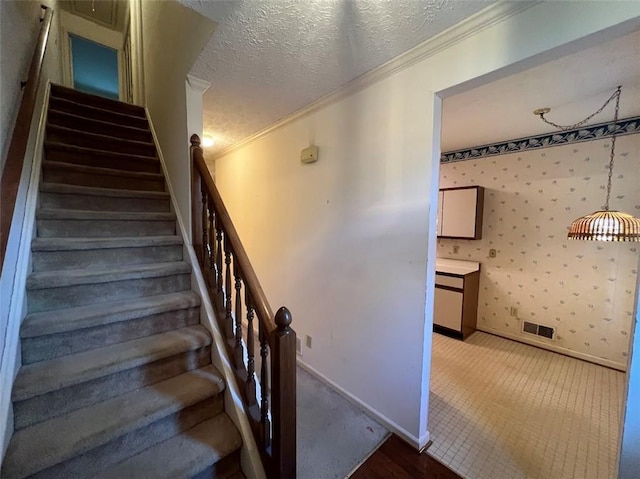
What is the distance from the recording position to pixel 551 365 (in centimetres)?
258

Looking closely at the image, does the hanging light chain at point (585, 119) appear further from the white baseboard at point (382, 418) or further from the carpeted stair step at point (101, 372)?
the carpeted stair step at point (101, 372)

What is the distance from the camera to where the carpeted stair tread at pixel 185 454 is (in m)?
1.04

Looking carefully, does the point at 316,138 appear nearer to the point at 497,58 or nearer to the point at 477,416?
the point at 497,58

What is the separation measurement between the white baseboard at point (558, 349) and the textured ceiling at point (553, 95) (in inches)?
88.3

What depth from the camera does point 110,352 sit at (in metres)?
1.28

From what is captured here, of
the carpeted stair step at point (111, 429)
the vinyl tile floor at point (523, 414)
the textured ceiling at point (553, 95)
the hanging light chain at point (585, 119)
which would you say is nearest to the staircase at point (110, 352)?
Result: the carpeted stair step at point (111, 429)

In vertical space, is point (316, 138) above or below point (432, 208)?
above

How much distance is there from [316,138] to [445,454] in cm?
228

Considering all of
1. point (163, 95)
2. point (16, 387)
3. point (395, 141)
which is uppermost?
point (163, 95)

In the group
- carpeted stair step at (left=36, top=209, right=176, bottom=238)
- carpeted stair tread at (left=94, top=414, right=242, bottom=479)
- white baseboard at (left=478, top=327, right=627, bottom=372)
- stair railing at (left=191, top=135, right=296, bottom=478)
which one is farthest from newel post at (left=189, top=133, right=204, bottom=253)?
white baseboard at (left=478, top=327, right=627, bottom=372)

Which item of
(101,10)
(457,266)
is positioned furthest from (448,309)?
(101,10)

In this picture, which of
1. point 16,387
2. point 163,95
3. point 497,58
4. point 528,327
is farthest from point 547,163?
point 16,387

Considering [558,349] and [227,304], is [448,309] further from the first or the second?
[227,304]

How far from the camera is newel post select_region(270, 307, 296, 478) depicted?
1.04 m
